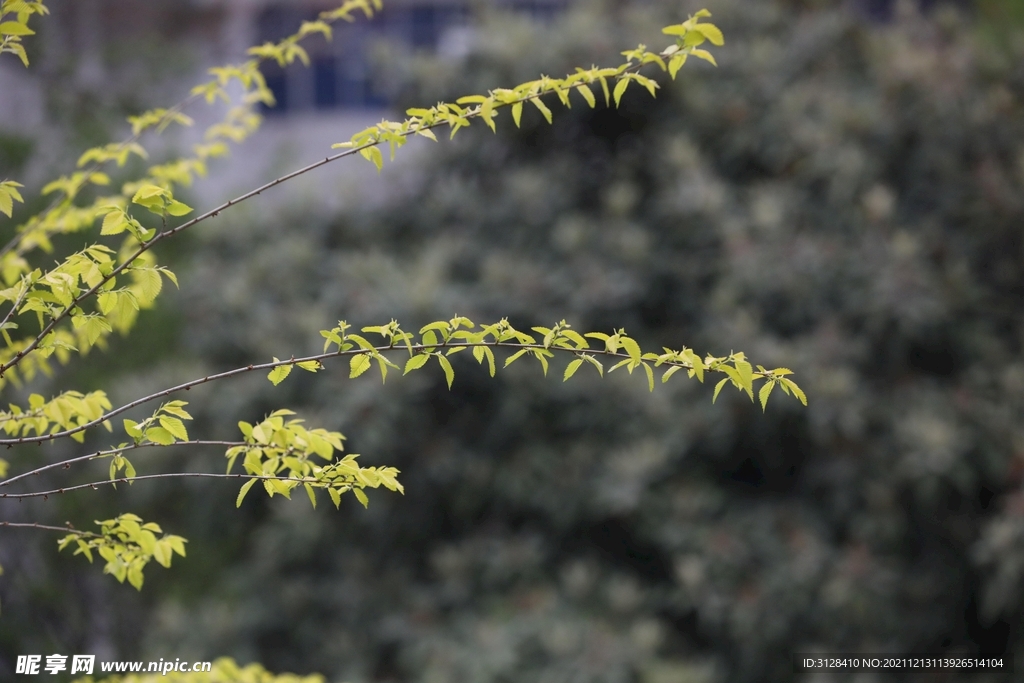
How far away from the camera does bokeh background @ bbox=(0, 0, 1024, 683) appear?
3.71 metres

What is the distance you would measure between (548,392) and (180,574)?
268 cm

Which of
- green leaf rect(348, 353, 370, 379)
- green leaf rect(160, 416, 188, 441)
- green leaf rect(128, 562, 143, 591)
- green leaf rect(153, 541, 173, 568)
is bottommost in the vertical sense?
green leaf rect(128, 562, 143, 591)

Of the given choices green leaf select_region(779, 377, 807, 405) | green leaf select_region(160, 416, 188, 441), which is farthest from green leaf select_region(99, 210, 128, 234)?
green leaf select_region(779, 377, 807, 405)

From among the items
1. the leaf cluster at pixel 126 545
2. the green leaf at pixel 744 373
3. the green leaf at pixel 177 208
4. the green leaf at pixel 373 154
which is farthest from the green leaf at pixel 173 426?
the green leaf at pixel 744 373

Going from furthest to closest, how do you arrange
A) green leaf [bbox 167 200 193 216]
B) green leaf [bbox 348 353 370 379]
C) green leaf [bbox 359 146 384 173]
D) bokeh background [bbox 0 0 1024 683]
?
bokeh background [bbox 0 0 1024 683], green leaf [bbox 359 146 384 173], green leaf [bbox 348 353 370 379], green leaf [bbox 167 200 193 216]

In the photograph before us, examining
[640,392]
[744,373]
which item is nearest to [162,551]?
[744,373]

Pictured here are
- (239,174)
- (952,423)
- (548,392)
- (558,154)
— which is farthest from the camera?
(239,174)

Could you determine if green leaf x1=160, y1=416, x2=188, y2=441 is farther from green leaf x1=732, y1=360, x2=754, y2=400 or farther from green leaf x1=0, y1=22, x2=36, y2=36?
green leaf x1=732, y1=360, x2=754, y2=400

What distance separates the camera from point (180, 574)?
5.14m

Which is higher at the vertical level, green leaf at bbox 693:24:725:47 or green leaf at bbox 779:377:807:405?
green leaf at bbox 693:24:725:47

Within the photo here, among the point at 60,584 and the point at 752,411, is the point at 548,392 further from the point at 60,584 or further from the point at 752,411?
the point at 60,584

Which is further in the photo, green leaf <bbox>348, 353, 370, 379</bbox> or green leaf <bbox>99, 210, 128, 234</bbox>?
green leaf <bbox>348, 353, 370, 379</bbox>

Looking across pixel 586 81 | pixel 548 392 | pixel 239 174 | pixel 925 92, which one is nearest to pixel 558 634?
pixel 548 392

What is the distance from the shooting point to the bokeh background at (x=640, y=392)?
371 cm
